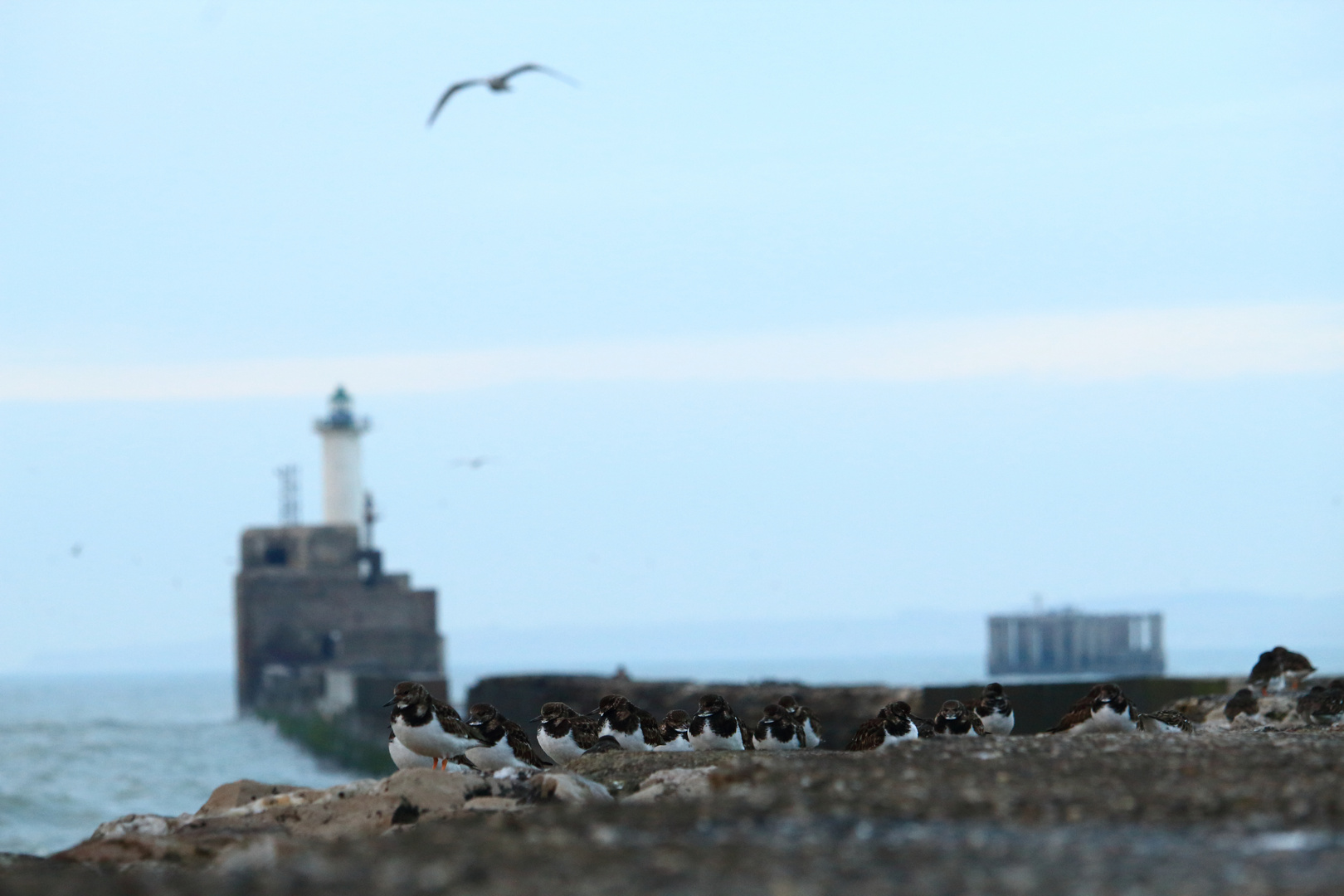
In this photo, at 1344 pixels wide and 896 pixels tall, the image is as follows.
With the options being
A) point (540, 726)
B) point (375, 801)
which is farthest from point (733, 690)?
point (375, 801)

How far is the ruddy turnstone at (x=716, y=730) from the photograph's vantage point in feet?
34.5

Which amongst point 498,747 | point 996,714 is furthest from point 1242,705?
point 498,747

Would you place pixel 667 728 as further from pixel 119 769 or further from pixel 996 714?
pixel 119 769

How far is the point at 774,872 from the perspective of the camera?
185 inches

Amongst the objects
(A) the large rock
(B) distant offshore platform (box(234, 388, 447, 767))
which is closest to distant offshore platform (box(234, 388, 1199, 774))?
(B) distant offshore platform (box(234, 388, 447, 767))

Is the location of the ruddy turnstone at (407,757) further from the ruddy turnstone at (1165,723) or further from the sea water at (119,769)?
the sea water at (119,769)

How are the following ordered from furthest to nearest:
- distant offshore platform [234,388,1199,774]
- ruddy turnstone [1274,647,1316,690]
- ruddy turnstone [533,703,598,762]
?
1. distant offshore platform [234,388,1199,774]
2. ruddy turnstone [1274,647,1316,690]
3. ruddy turnstone [533,703,598,762]

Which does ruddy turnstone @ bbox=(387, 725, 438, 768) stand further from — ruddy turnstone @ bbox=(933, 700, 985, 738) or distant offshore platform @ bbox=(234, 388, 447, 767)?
distant offshore platform @ bbox=(234, 388, 447, 767)

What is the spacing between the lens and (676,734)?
11109 mm

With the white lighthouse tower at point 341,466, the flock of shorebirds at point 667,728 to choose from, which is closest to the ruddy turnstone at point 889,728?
the flock of shorebirds at point 667,728

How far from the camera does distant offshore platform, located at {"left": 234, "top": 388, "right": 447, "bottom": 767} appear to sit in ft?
212

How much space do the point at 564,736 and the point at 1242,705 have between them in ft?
19.4

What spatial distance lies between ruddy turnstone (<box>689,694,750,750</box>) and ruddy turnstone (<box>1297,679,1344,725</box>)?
177 inches

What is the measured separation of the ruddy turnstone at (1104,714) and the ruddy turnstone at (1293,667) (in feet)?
10.3
